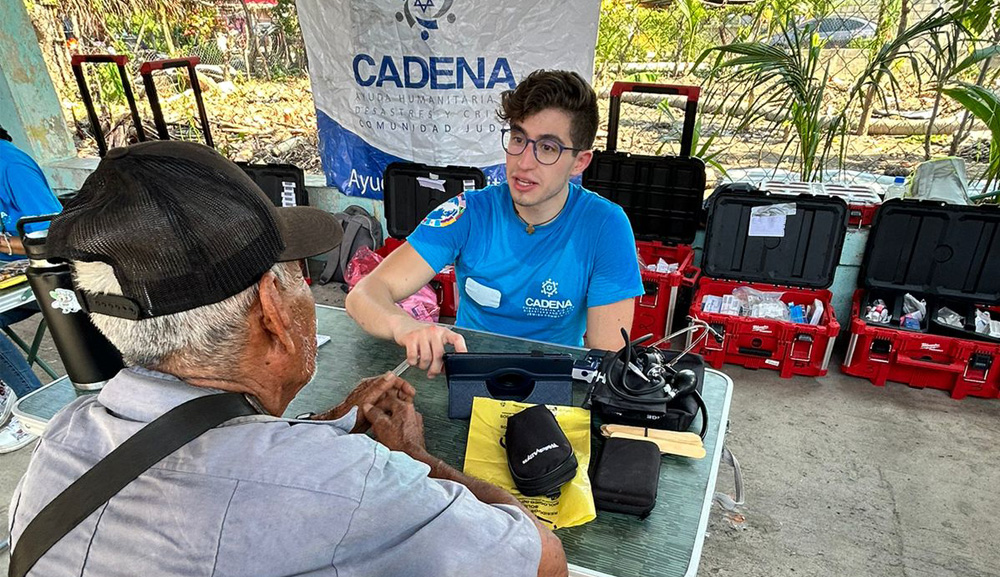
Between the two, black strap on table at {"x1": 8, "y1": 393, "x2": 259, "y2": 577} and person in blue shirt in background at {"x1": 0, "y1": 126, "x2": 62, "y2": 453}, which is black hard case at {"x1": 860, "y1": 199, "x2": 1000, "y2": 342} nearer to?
black strap on table at {"x1": 8, "y1": 393, "x2": 259, "y2": 577}

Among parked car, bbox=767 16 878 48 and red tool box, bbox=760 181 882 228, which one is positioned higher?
parked car, bbox=767 16 878 48

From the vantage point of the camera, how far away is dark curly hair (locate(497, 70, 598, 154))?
1.85 metres

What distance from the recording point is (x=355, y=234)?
423 cm

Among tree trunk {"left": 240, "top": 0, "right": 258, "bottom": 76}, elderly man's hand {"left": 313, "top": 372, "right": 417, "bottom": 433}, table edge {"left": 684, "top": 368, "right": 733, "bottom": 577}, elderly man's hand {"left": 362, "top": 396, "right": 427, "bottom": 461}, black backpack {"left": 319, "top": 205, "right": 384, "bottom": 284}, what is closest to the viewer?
table edge {"left": 684, "top": 368, "right": 733, "bottom": 577}

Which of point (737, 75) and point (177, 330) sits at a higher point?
point (737, 75)

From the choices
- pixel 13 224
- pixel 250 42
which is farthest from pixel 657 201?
pixel 250 42

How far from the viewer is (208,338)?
2.69 feet

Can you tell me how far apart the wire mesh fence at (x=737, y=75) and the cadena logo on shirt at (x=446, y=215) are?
2.23 m

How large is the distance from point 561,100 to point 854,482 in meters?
2.10

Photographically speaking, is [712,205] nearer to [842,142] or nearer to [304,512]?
[842,142]

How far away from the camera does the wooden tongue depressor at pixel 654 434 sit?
1.27m

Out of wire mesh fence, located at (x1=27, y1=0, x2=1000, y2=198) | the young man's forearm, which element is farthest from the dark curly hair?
wire mesh fence, located at (x1=27, y1=0, x2=1000, y2=198)

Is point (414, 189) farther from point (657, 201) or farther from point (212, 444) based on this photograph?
point (212, 444)

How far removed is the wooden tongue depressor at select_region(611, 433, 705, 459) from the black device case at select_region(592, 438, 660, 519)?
0.20ft
